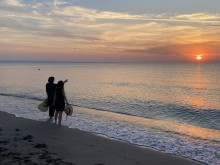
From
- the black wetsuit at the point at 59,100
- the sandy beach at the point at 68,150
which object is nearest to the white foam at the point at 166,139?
the sandy beach at the point at 68,150

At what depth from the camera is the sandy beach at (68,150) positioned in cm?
554

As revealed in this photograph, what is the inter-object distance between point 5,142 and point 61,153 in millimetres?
2210

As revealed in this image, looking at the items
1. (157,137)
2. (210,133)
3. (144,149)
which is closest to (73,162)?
(144,149)

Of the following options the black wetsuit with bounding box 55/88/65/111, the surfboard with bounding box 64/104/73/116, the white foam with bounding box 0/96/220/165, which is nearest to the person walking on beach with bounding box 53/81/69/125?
the black wetsuit with bounding box 55/88/65/111

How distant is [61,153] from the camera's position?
601cm

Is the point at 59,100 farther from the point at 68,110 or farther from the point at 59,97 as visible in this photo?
the point at 68,110

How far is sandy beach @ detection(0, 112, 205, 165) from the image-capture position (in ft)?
18.2

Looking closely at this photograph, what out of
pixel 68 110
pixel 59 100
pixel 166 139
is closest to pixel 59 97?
pixel 59 100

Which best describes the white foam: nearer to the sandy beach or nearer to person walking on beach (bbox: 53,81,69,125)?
the sandy beach

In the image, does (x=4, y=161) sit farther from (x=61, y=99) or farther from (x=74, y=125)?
(x=74, y=125)

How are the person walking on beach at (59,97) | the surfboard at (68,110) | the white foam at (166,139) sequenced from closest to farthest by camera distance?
the white foam at (166,139)
the person walking on beach at (59,97)
the surfboard at (68,110)

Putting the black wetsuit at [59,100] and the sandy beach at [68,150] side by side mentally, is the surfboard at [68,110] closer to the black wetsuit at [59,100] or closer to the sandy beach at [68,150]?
the black wetsuit at [59,100]

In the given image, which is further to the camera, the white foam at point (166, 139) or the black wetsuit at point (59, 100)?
the black wetsuit at point (59, 100)

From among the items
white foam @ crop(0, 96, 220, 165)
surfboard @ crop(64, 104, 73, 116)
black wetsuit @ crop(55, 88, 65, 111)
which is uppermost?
black wetsuit @ crop(55, 88, 65, 111)
